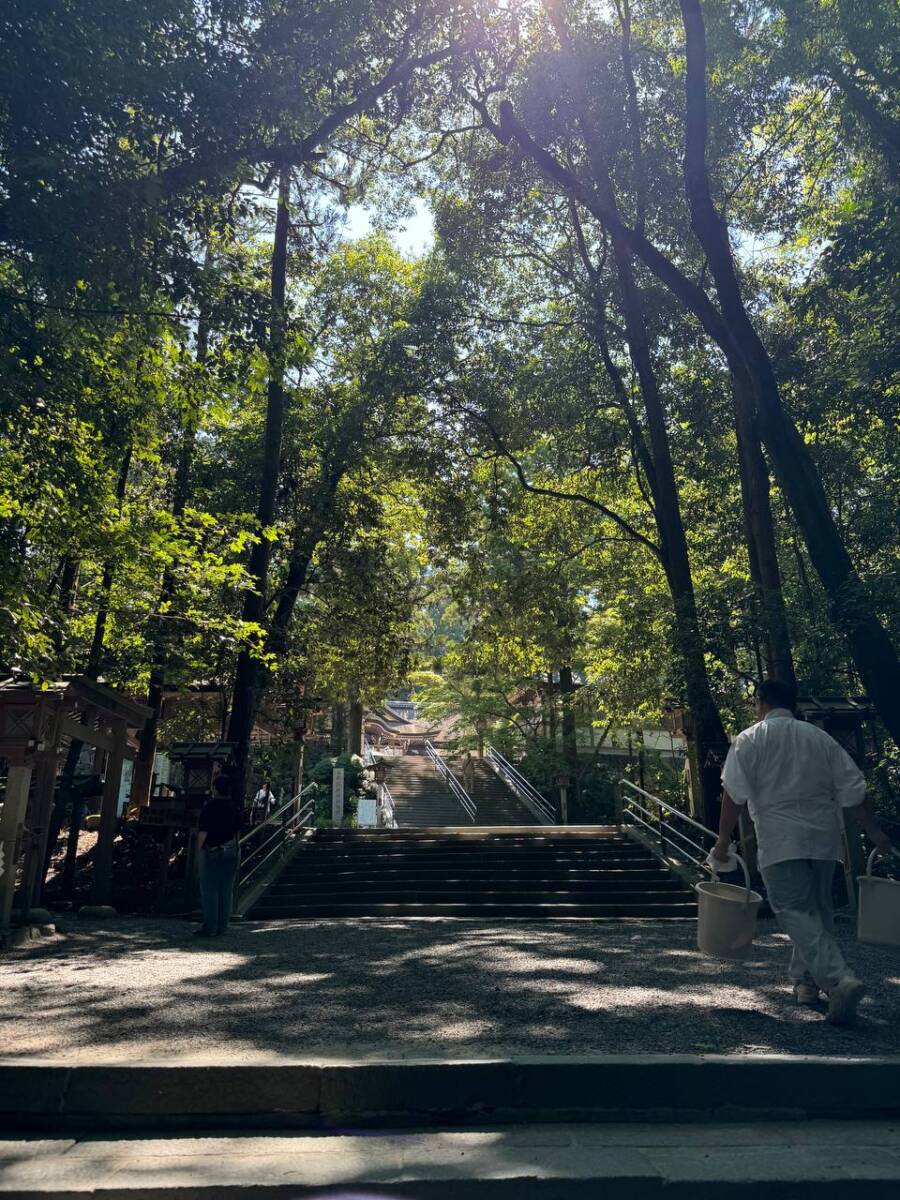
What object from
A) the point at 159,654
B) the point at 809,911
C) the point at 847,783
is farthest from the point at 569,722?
the point at 809,911

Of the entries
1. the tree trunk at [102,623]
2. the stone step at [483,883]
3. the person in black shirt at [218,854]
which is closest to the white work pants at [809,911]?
the person in black shirt at [218,854]

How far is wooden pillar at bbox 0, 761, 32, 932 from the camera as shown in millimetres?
8555

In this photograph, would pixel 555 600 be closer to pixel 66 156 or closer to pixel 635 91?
pixel 635 91

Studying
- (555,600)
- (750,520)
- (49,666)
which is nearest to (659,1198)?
(49,666)

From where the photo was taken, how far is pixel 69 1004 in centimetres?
497

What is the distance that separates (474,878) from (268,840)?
3.34 metres

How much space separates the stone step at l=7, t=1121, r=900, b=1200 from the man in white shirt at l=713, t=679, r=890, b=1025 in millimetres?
1306

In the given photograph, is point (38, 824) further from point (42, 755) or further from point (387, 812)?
point (387, 812)

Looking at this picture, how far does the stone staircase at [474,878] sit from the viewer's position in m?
11.8

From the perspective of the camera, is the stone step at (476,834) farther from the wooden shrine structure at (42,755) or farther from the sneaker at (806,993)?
the sneaker at (806,993)

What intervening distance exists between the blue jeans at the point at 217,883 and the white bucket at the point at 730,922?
525 centimetres

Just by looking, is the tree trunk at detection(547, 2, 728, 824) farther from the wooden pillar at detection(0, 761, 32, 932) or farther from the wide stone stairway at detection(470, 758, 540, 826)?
the wide stone stairway at detection(470, 758, 540, 826)

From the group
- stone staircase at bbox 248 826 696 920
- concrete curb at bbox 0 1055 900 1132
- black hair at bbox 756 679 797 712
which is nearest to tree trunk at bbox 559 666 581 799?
stone staircase at bbox 248 826 696 920

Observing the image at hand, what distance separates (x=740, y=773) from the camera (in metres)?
4.87
